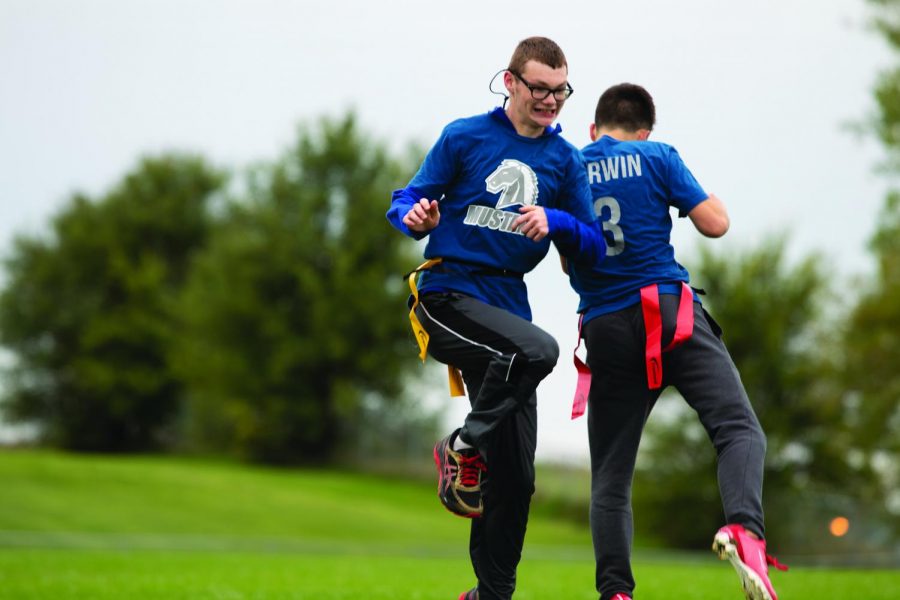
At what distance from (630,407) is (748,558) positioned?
1079mm

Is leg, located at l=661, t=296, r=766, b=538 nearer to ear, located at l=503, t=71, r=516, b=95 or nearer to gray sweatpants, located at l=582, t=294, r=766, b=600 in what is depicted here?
gray sweatpants, located at l=582, t=294, r=766, b=600

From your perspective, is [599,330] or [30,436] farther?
[30,436]

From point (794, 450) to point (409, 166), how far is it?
870 inches

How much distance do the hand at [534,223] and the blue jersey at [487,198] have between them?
0.62 feet

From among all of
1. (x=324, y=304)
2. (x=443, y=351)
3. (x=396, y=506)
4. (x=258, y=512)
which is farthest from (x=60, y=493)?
(x=443, y=351)

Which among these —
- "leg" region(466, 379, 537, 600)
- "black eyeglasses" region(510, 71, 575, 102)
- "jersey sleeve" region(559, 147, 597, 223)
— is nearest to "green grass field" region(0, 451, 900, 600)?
"leg" region(466, 379, 537, 600)

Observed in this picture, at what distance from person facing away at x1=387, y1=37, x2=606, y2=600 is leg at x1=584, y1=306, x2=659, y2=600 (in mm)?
373

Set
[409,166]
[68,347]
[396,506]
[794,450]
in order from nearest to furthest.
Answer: [794,450] < [396,506] < [409,166] < [68,347]

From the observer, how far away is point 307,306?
49094 mm

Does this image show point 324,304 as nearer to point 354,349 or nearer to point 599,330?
point 354,349

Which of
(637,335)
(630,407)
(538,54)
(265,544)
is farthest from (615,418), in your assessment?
(265,544)

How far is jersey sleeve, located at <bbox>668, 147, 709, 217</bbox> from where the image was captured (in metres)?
5.55

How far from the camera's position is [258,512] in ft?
114

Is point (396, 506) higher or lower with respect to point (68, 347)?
lower
